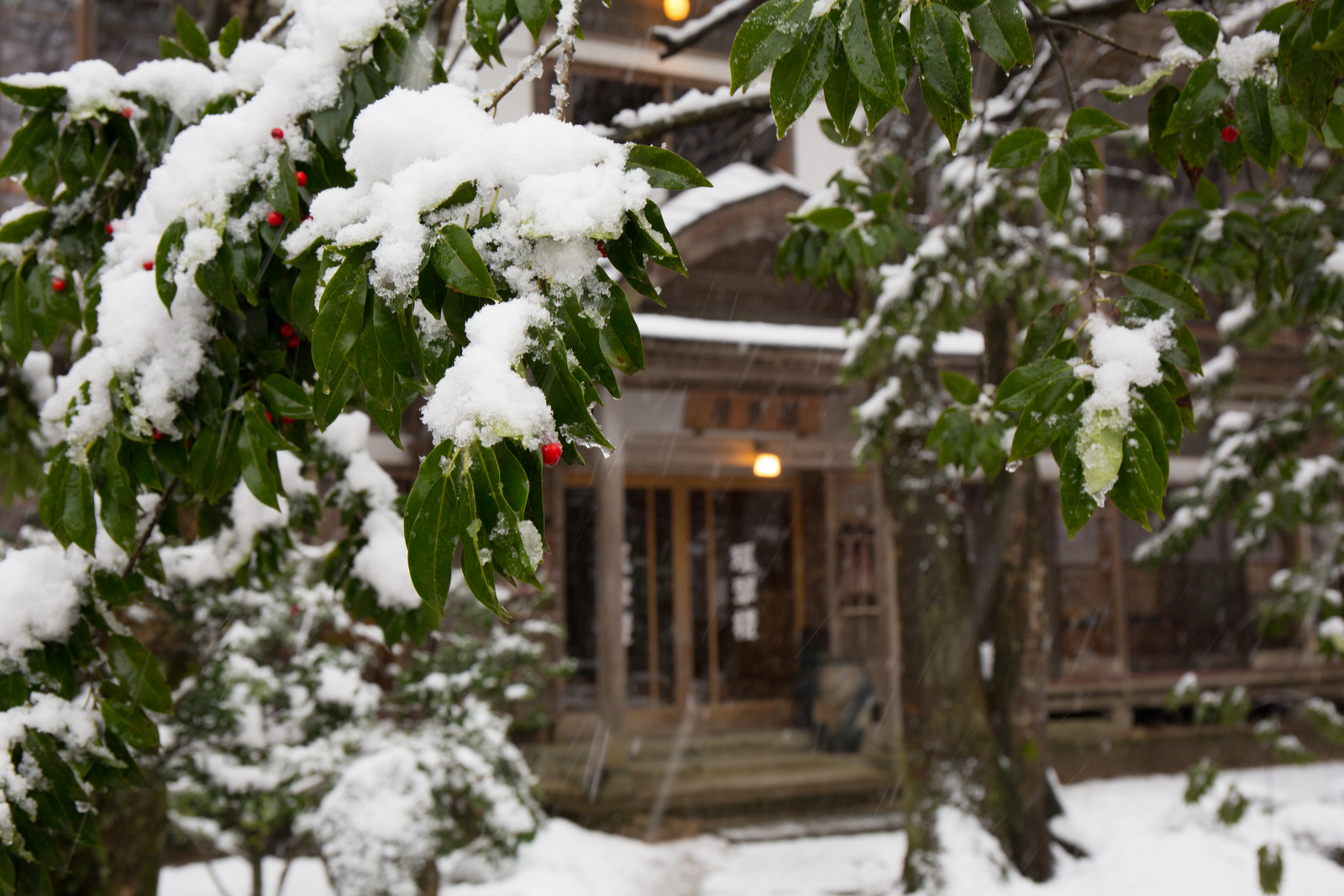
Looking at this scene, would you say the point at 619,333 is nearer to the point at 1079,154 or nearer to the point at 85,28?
the point at 1079,154

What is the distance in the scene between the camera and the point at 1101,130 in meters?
1.86

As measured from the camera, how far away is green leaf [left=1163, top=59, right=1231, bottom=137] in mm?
1745

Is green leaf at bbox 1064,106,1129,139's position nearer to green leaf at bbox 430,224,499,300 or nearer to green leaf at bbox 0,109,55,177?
green leaf at bbox 430,224,499,300

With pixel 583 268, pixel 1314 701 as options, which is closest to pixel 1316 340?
pixel 1314 701

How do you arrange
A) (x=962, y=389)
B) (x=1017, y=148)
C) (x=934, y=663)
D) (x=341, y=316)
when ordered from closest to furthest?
1. (x=341, y=316)
2. (x=1017, y=148)
3. (x=962, y=389)
4. (x=934, y=663)

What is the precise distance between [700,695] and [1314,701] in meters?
5.62

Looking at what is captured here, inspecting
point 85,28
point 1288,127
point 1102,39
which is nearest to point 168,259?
point 1102,39

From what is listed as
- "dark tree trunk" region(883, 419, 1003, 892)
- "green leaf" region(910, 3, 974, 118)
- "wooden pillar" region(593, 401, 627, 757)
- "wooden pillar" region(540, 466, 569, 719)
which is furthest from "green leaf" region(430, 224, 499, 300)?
"wooden pillar" region(593, 401, 627, 757)

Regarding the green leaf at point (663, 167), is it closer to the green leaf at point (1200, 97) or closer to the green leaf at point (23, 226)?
the green leaf at point (1200, 97)

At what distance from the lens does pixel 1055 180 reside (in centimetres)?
193

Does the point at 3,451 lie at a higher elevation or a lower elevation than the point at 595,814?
higher

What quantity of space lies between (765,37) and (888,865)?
6.78 metres

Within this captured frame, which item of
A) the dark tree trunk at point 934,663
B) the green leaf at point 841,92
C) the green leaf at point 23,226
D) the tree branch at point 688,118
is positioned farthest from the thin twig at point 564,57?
the dark tree trunk at point 934,663

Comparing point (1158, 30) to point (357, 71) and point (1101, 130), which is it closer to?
point (1101, 130)
